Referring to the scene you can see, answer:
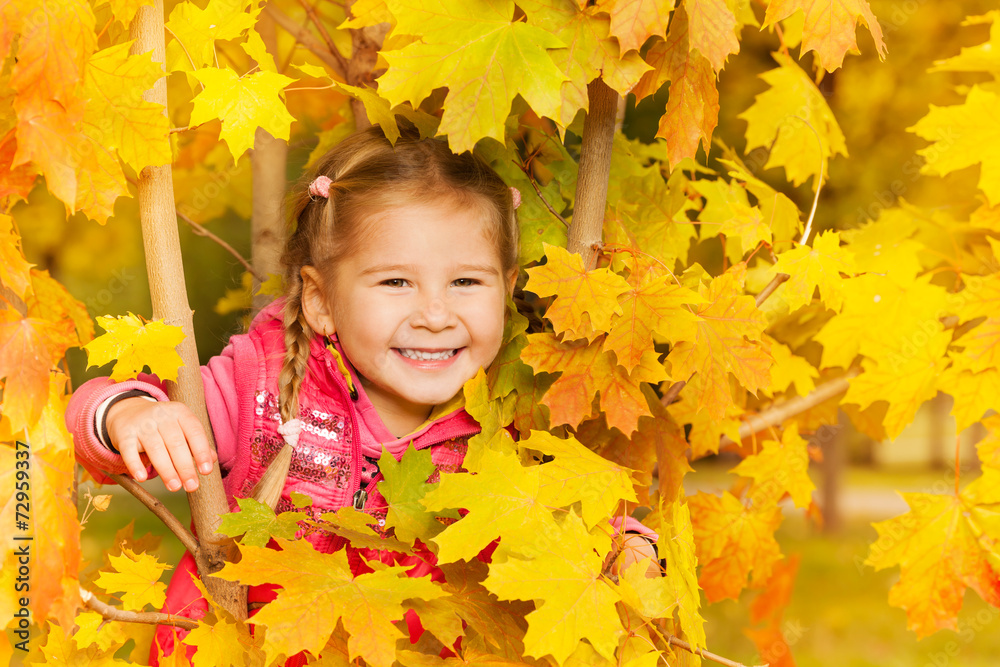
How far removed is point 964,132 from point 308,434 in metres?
1.79

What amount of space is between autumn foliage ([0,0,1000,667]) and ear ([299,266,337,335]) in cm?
41

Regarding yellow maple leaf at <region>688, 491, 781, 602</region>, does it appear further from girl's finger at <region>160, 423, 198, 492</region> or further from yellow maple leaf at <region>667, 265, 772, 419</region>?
girl's finger at <region>160, 423, 198, 492</region>

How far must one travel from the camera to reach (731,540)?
2326mm

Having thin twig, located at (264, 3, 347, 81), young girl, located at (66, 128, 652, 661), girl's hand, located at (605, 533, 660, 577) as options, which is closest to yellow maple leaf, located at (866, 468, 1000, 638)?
girl's hand, located at (605, 533, 660, 577)

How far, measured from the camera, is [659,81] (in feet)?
4.98

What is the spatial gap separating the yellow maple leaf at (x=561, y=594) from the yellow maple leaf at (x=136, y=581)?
2.32 ft

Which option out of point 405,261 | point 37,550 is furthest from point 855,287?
point 37,550

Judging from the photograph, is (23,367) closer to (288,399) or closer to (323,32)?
(288,399)

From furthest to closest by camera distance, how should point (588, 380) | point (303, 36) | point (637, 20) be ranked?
1. point (303, 36)
2. point (588, 380)
3. point (637, 20)

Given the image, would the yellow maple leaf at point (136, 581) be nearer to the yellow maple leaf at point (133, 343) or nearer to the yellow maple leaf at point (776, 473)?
the yellow maple leaf at point (133, 343)

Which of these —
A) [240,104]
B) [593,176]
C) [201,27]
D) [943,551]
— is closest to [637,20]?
[593,176]

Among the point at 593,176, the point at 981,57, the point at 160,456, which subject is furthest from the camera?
the point at 981,57

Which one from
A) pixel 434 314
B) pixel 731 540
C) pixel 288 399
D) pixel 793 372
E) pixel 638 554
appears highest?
pixel 434 314

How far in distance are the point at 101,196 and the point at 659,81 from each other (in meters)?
0.99
